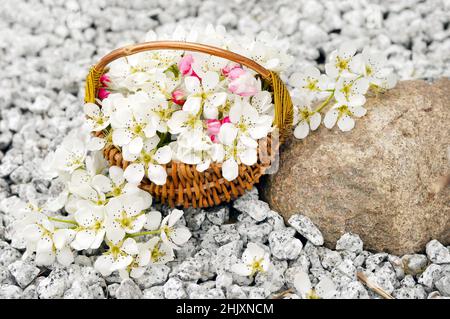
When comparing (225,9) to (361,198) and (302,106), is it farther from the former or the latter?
(361,198)

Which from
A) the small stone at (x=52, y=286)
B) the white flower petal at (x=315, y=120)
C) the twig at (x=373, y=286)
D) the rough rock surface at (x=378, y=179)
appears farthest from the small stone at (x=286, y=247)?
the small stone at (x=52, y=286)

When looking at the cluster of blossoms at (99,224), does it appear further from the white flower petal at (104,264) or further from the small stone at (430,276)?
the small stone at (430,276)

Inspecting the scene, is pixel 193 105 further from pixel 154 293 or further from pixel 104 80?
pixel 154 293

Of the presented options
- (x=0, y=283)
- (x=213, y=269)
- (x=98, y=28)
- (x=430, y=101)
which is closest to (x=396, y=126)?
(x=430, y=101)

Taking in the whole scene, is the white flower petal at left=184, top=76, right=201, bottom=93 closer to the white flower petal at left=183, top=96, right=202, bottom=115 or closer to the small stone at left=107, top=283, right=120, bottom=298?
the white flower petal at left=183, top=96, right=202, bottom=115

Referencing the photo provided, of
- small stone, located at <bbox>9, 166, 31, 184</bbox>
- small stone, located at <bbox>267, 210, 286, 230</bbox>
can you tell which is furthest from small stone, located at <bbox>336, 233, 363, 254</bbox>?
small stone, located at <bbox>9, 166, 31, 184</bbox>

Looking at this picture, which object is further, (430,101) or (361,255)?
(430,101)
